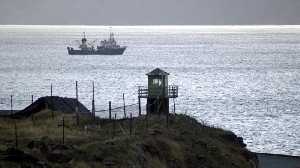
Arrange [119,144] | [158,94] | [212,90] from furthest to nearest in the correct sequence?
[212,90] → [158,94] → [119,144]

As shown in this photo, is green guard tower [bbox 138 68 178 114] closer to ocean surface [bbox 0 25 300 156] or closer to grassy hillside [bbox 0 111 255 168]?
grassy hillside [bbox 0 111 255 168]

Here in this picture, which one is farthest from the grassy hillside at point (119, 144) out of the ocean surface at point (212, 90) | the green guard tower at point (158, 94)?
the ocean surface at point (212, 90)

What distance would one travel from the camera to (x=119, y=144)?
46562mm

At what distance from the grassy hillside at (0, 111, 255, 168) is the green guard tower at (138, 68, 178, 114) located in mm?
1812

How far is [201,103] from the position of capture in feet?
350

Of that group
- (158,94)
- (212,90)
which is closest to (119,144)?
(158,94)

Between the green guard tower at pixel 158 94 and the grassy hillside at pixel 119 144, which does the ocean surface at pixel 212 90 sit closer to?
the green guard tower at pixel 158 94

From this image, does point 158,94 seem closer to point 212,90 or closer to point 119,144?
point 119,144

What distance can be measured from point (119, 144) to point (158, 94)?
14.7m

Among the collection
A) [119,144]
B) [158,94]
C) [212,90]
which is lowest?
[119,144]

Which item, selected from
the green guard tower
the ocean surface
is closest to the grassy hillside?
the green guard tower

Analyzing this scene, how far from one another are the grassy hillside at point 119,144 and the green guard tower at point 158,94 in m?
1.81

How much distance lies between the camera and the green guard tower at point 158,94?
6059 centimetres

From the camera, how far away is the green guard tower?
60594 mm
